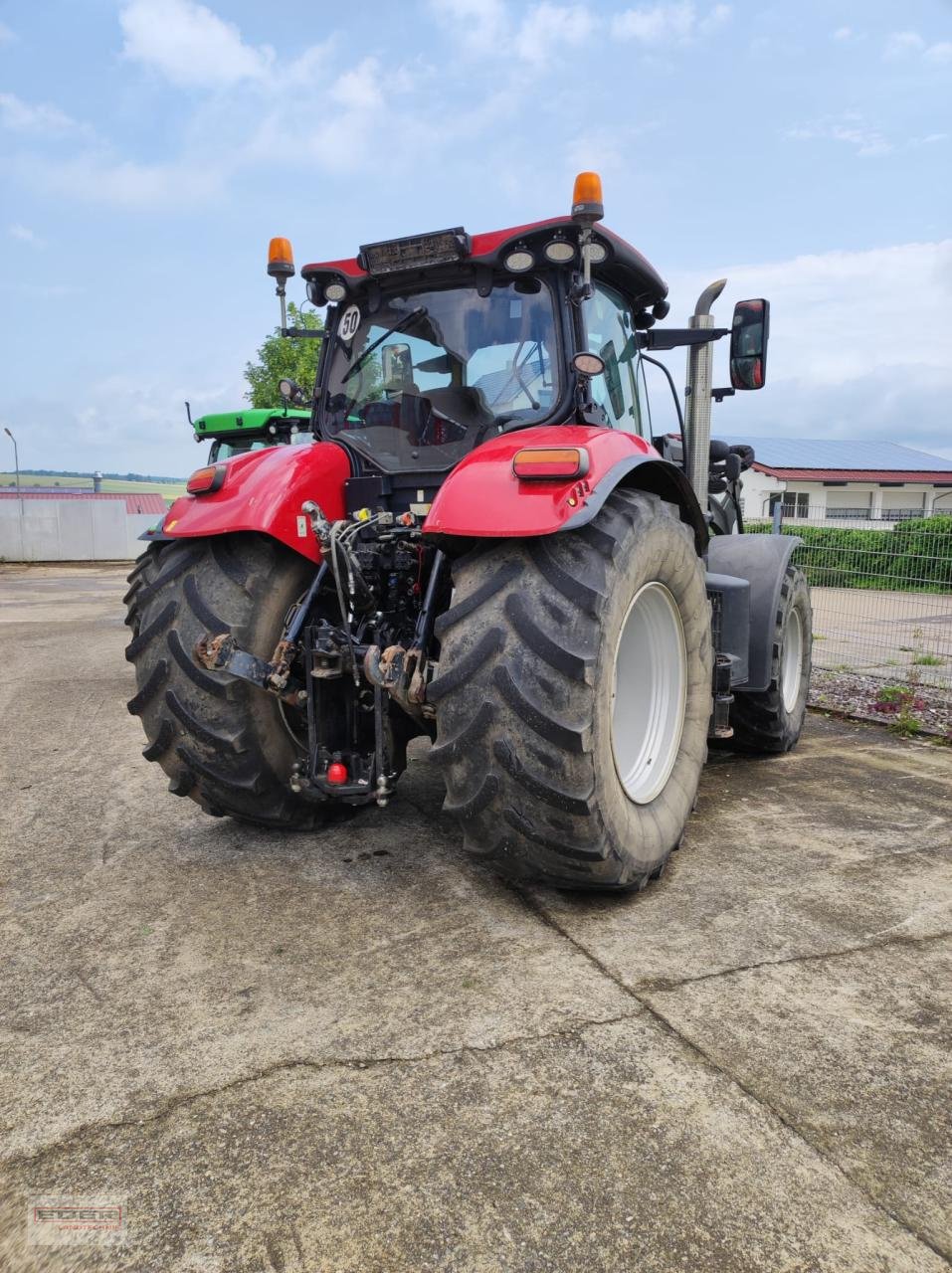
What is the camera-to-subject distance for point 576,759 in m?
2.56

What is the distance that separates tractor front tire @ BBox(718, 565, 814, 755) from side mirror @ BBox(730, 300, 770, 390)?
1150 millimetres

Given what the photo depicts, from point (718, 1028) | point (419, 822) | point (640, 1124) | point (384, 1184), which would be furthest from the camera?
point (419, 822)

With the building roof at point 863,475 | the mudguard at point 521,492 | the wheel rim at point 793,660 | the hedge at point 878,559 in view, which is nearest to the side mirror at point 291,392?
the mudguard at point 521,492

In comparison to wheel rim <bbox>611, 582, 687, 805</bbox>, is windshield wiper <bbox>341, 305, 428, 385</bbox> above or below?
above

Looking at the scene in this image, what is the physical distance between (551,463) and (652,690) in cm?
124

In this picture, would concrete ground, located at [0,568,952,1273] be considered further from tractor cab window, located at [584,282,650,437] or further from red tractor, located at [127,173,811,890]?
tractor cab window, located at [584,282,650,437]

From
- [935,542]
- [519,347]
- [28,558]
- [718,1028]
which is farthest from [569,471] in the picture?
[28,558]

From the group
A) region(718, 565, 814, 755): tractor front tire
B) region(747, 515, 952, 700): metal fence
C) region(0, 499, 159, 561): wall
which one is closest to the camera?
region(718, 565, 814, 755): tractor front tire

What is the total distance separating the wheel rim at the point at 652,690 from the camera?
11.3 ft

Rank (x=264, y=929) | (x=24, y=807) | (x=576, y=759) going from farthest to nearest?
(x=24, y=807)
(x=264, y=929)
(x=576, y=759)

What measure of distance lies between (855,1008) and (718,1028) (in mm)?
401

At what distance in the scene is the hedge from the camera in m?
6.70

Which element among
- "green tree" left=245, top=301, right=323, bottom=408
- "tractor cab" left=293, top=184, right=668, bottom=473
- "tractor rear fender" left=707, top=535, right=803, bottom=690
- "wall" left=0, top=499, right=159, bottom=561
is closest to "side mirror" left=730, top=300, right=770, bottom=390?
"tractor cab" left=293, top=184, right=668, bottom=473

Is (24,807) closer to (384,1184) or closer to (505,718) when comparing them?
(505,718)
